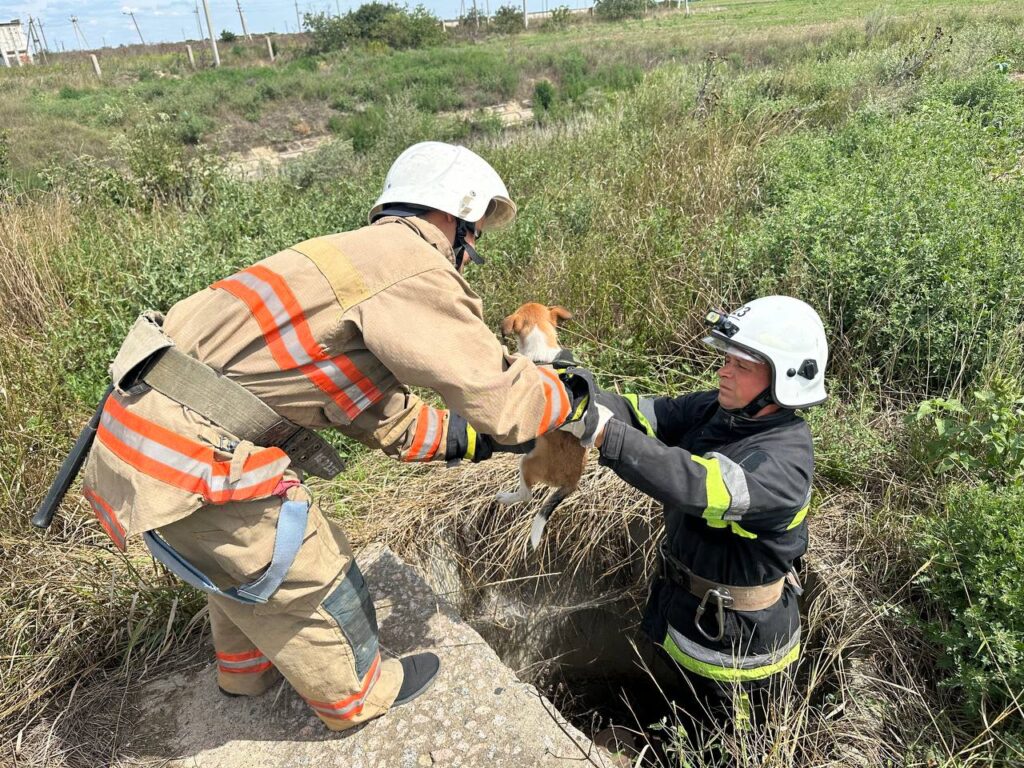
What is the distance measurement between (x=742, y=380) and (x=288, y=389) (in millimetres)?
1490

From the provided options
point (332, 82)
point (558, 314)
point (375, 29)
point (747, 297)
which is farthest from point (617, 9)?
point (558, 314)

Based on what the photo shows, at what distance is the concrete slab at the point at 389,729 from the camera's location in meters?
2.14

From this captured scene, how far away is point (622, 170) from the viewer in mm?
5359

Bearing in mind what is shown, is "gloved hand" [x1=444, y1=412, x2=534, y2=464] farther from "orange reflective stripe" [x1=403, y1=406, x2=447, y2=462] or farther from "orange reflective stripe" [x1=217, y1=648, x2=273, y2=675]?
"orange reflective stripe" [x1=217, y1=648, x2=273, y2=675]

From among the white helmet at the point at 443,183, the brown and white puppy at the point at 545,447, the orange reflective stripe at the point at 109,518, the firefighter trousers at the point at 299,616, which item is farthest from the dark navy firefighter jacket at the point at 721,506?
the orange reflective stripe at the point at 109,518

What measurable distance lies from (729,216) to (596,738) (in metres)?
3.54

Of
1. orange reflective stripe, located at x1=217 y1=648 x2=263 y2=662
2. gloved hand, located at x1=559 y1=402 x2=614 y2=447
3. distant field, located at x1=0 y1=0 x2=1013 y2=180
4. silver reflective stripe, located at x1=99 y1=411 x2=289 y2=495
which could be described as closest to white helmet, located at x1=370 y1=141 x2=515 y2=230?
gloved hand, located at x1=559 y1=402 x2=614 y2=447

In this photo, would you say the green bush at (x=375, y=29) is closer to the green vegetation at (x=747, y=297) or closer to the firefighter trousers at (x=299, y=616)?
the green vegetation at (x=747, y=297)

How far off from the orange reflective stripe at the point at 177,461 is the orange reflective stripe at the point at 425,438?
670 mm

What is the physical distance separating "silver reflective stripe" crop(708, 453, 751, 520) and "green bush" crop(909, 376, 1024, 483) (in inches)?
43.9

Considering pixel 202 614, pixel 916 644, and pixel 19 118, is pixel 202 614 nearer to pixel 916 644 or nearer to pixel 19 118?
pixel 916 644

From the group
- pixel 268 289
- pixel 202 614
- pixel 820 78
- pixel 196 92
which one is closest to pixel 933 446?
pixel 268 289

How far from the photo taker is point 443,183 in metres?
1.98

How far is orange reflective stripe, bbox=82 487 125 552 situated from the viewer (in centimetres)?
169
